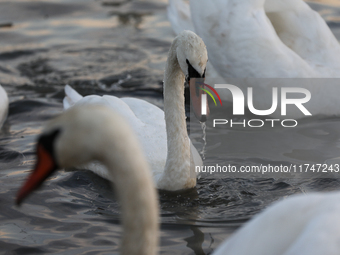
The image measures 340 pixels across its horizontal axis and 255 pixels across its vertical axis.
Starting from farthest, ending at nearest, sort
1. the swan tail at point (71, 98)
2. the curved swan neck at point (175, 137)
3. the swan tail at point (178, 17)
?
1. the swan tail at point (178, 17)
2. the swan tail at point (71, 98)
3. the curved swan neck at point (175, 137)

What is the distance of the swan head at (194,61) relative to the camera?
14.7 feet

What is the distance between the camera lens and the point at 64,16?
1113cm

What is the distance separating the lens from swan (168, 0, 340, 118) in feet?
21.2

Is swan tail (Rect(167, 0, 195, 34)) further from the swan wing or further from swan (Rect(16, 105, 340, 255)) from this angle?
swan (Rect(16, 105, 340, 255))

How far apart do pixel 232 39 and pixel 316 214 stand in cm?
425

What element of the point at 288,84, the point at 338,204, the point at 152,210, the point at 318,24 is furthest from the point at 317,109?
the point at 152,210

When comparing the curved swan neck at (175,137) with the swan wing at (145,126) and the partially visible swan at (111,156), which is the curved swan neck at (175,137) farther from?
the partially visible swan at (111,156)

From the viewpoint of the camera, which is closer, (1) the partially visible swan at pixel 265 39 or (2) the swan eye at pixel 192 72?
(2) the swan eye at pixel 192 72

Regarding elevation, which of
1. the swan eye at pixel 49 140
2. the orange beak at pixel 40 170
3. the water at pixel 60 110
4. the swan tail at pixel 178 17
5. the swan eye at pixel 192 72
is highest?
the swan tail at pixel 178 17

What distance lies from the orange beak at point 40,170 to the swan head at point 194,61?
2230mm

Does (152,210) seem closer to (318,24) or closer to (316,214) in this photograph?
(316,214)

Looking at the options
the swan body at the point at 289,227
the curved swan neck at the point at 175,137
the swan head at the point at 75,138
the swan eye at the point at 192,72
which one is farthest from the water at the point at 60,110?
the swan head at the point at 75,138

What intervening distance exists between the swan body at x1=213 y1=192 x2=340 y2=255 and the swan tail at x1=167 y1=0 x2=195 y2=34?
5.26 metres

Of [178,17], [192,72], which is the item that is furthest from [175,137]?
[178,17]
